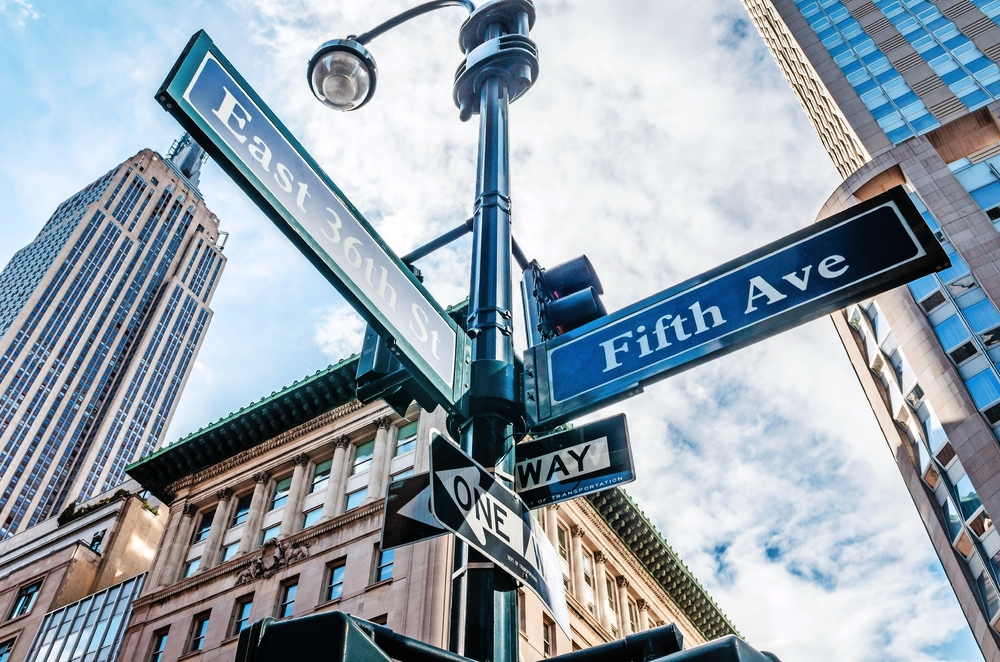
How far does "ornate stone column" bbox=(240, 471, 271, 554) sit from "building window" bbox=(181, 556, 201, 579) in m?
2.48

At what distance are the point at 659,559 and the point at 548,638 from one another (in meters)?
14.6

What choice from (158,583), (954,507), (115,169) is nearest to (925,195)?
(954,507)

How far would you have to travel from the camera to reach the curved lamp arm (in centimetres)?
675

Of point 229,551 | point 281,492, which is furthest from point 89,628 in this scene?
point 281,492

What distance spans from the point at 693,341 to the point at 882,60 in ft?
221

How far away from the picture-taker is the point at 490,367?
14.9 feet

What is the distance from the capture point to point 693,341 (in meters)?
4.32

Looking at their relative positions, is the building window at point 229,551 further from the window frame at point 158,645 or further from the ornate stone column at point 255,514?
the window frame at point 158,645

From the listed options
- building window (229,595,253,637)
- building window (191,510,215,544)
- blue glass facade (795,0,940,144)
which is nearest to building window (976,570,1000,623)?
blue glass facade (795,0,940,144)

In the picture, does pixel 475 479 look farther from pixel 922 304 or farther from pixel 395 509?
pixel 922 304

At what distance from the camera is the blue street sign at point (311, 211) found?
3.50 meters

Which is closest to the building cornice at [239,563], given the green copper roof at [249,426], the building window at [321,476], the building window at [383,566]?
the building window at [383,566]

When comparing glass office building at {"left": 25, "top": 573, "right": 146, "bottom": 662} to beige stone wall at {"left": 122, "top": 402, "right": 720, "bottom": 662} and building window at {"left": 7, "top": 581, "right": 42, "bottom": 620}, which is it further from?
building window at {"left": 7, "top": 581, "right": 42, "bottom": 620}

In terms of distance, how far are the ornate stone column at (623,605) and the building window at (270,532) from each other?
676 inches
